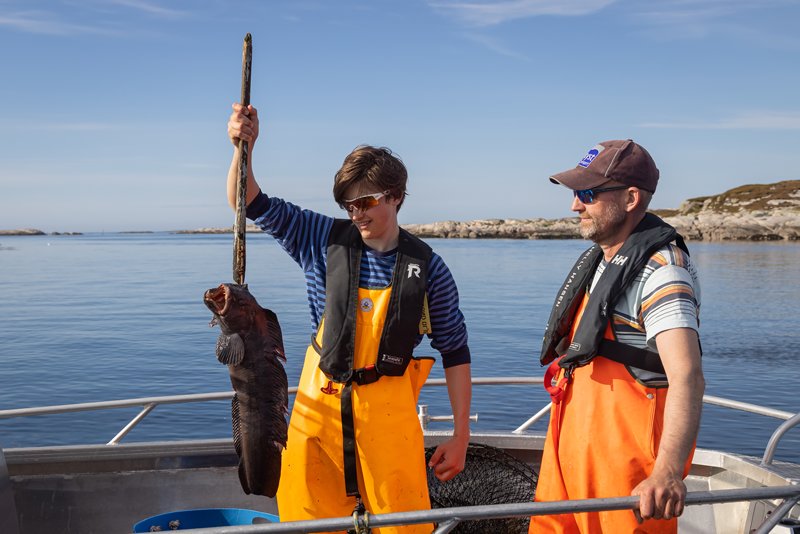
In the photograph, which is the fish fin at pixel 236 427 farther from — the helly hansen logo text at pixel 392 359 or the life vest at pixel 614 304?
the life vest at pixel 614 304

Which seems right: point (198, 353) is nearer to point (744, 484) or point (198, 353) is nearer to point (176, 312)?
point (176, 312)

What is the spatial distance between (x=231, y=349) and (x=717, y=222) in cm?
11042

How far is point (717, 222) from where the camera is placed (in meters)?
105

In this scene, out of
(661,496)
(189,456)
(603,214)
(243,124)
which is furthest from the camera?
(189,456)

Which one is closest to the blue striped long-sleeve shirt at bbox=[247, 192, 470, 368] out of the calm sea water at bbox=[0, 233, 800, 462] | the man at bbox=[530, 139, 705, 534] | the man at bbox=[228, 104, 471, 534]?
the man at bbox=[228, 104, 471, 534]

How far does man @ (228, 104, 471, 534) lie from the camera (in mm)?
3430

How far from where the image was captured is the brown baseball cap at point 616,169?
331cm

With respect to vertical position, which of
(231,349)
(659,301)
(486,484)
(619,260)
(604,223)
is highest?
(604,223)

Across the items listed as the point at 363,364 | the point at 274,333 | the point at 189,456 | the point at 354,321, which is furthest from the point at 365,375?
the point at 189,456

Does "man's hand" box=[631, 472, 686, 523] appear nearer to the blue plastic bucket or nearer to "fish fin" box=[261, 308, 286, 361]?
"fish fin" box=[261, 308, 286, 361]

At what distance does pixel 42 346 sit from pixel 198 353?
533 cm

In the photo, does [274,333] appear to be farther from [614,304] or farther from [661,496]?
[661,496]

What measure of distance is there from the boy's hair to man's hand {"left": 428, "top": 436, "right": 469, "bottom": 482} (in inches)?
44.1

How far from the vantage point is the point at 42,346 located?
25.7 meters
